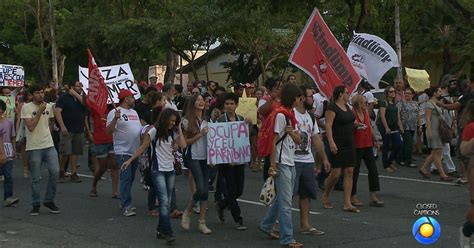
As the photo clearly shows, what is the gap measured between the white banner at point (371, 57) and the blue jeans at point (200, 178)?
4607 mm

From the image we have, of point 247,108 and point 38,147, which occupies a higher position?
point 247,108

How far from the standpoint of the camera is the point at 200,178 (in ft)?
28.9

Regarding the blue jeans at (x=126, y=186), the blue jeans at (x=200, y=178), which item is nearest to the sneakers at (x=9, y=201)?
the blue jeans at (x=126, y=186)

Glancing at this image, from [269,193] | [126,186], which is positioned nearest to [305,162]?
[269,193]

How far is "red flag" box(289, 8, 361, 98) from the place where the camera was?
10383 mm

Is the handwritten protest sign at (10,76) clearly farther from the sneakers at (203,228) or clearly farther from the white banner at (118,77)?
the sneakers at (203,228)

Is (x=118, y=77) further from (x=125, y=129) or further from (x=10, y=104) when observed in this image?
(x=10, y=104)

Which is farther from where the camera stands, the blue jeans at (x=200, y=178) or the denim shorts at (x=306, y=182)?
the blue jeans at (x=200, y=178)

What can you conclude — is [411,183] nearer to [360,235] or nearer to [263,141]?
[360,235]

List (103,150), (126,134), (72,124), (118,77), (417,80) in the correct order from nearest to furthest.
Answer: (126,134), (103,150), (118,77), (72,124), (417,80)

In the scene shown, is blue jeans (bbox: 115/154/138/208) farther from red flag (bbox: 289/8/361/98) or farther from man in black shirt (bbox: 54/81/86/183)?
man in black shirt (bbox: 54/81/86/183)

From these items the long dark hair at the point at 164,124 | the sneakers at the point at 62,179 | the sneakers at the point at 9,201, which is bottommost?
the sneakers at the point at 9,201

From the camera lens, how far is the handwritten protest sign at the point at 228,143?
29.0ft

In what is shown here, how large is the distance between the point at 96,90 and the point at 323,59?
11.0 feet
